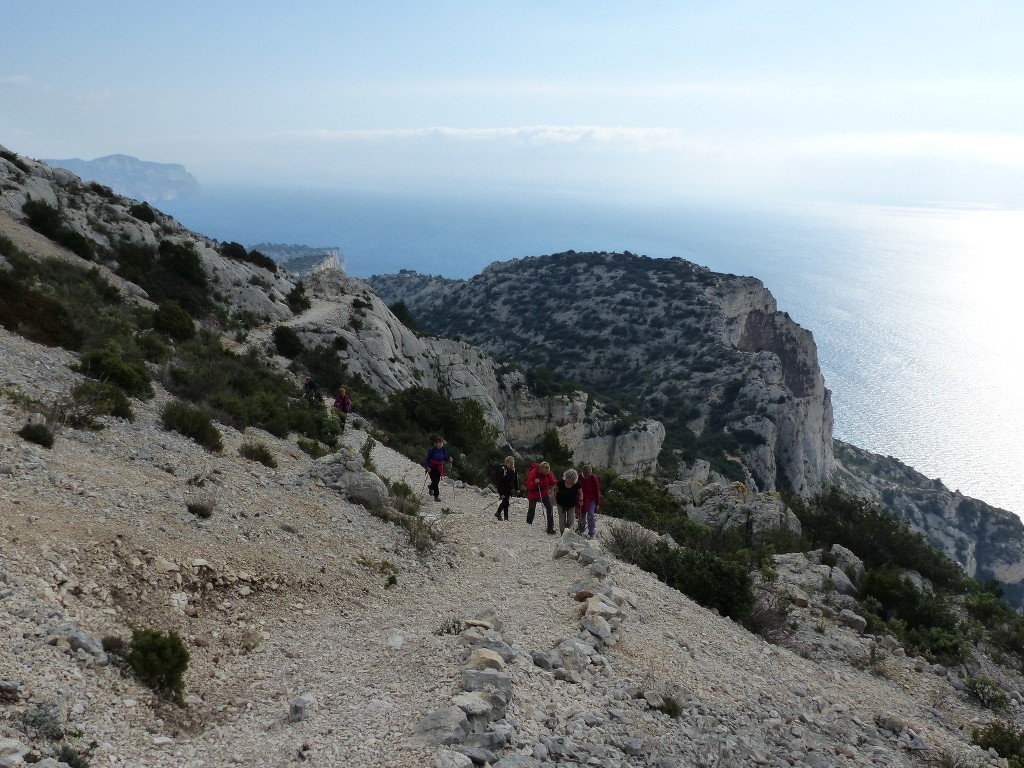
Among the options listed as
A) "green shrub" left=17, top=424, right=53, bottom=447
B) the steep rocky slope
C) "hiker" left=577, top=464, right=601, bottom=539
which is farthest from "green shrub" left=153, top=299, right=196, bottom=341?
"hiker" left=577, top=464, right=601, bottom=539

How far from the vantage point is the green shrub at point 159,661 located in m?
5.73

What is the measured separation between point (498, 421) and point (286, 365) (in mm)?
14017

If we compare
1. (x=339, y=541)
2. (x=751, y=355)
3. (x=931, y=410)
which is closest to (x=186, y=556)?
(x=339, y=541)

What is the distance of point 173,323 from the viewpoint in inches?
907

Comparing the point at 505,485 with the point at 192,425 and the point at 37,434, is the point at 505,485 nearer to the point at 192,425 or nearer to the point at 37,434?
the point at 192,425

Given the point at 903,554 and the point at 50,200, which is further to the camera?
A: the point at 50,200

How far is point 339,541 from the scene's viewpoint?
1044 centimetres

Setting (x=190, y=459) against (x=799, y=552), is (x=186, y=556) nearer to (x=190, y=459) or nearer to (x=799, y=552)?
(x=190, y=459)

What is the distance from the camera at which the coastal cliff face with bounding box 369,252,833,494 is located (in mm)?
57625

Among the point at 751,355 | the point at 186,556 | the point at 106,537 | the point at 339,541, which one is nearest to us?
the point at 106,537

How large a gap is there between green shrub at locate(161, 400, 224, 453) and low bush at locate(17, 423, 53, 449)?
2.85m

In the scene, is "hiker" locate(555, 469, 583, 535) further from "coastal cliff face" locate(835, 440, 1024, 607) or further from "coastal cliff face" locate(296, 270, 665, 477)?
"coastal cliff face" locate(835, 440, 1024, 607)

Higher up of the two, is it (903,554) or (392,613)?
(392,613)

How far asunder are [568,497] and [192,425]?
8.38 meters
